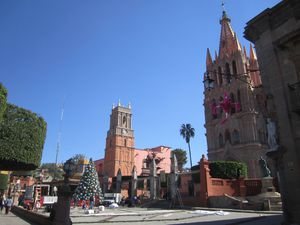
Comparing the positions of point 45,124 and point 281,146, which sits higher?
point 45,124

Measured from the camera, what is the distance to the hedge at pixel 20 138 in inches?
619

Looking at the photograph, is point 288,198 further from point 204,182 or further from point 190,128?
point 190,128

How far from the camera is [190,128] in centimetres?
6750

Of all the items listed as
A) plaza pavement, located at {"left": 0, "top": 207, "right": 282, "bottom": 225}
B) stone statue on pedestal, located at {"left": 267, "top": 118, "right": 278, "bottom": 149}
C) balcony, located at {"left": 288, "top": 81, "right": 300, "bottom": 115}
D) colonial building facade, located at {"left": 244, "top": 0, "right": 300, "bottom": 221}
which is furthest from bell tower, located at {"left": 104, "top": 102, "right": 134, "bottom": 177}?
balcony, located at {"left": 288, "top": 81, "right": 300, "bottom": 115}

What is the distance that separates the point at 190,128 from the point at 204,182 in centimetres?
4153

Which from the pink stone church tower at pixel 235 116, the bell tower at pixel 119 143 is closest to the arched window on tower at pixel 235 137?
the pink stone church tower at pixel 235 116

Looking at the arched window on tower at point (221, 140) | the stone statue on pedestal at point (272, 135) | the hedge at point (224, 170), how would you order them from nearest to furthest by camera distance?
the stone statue on pedestal at point (272, 135) < the hedge at point (224, 170) < the arched window on tower at point (221, 140)

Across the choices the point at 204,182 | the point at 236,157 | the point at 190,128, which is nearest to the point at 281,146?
the point at 204,182

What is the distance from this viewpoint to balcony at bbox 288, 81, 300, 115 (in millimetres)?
9883

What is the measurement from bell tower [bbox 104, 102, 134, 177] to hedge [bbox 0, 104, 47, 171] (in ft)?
187

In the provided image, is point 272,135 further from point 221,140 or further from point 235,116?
point 221,140

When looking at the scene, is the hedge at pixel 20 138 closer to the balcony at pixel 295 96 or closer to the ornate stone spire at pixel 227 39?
the balcony at pixel 295 96

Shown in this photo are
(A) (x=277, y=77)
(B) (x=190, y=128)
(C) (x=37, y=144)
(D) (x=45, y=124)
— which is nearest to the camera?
(A) (x=277, y=77)

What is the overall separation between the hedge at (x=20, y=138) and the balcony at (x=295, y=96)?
48.0 feet
